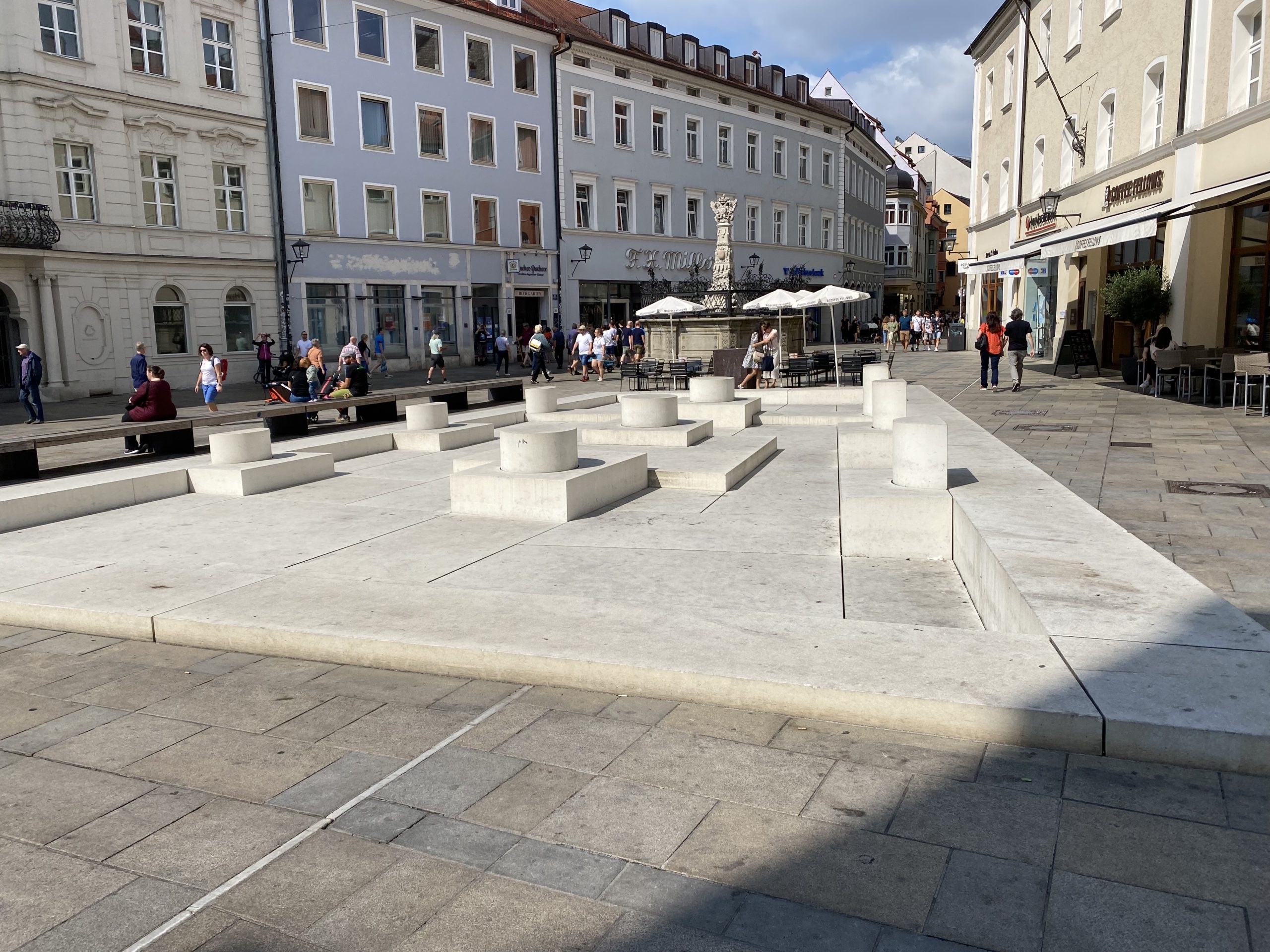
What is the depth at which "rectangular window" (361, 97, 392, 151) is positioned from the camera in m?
32.4

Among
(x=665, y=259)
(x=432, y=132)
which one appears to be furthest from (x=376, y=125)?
(x=665, y=259)

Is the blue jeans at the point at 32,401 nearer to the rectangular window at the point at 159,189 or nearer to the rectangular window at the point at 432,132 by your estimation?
the rectangular window at the point at 159,189

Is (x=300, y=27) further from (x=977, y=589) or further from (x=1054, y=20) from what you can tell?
(x=977, y=589)

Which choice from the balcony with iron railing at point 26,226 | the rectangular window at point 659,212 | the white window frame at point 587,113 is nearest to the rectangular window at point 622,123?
the white window frame at point 587,113

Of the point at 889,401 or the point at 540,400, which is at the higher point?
the point at 889,401

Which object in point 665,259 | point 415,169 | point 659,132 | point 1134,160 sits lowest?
point 665,259

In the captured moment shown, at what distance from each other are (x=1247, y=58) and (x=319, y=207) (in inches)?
1002

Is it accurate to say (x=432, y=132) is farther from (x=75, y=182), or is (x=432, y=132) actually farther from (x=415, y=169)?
(x=75, y=182)

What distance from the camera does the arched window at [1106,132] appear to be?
22344mm

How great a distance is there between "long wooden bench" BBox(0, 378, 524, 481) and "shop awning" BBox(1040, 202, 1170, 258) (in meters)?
11.6

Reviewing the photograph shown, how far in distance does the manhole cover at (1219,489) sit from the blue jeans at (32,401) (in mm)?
19766

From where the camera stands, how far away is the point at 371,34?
3228 centimetres

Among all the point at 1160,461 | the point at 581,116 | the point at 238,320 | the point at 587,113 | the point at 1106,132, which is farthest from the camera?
the point at 587,113

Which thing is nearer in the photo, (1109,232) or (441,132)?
(1109,232)
